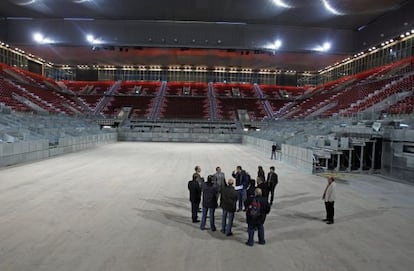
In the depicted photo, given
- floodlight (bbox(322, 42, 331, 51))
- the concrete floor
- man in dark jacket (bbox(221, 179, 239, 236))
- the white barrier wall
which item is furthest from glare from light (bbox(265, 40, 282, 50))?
man in dark jacket (bbox(221, 179, 239, 236))

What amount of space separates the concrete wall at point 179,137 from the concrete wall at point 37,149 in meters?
10.6

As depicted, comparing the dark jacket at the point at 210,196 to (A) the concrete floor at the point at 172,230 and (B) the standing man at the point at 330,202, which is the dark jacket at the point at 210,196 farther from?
(B) the standing man at the point at 330,202

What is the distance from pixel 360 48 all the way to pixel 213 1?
Result: 2040cm

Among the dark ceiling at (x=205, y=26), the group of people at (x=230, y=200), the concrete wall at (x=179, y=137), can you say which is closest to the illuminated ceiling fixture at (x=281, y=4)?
the dark ceiling at (x=205, y=26)

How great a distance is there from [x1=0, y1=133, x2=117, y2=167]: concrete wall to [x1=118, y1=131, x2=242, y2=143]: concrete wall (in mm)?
10584

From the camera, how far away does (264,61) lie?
46.7m

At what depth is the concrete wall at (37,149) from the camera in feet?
49.1

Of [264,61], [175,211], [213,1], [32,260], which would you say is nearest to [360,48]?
[264,61]

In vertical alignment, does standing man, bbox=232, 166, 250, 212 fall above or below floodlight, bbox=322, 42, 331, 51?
below

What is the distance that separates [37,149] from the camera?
1773cm

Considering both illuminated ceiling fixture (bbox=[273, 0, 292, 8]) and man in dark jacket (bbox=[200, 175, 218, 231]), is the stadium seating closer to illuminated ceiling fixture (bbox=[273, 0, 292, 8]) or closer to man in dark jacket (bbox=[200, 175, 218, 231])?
illuminated ceiling fixture (bbox=[273, 0, 292, 8])

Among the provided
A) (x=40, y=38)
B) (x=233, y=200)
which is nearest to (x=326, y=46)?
(x=40, y=38)

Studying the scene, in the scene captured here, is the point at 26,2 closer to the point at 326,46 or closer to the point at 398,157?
the point at 326,46

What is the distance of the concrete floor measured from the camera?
5031mm
